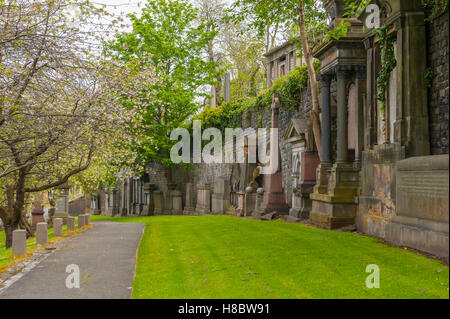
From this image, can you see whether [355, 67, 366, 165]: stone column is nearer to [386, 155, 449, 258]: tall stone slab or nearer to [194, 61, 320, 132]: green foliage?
[194, 61, 320, 132]: green foliage

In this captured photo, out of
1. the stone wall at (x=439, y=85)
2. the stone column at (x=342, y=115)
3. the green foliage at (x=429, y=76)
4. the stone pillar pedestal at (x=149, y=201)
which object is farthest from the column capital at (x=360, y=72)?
the stone pillar pedestal at (x=149, y=201)

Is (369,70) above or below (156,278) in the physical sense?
above

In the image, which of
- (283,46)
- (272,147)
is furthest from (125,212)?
(272,147)

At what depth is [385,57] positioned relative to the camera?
380 inches

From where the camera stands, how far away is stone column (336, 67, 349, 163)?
12109 millimetres

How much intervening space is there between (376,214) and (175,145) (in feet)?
60.8

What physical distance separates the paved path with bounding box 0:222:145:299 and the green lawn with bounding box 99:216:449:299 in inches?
11.0

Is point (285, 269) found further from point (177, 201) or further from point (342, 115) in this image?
point (177, 201)

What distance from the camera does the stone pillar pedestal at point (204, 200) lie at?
80.9 feet

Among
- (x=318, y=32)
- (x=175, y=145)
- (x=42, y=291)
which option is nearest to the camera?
(x=42, y=291)

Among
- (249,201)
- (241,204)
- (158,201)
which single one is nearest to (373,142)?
(249,201)

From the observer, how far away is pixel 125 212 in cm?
3522

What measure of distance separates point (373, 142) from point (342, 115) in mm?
2051
